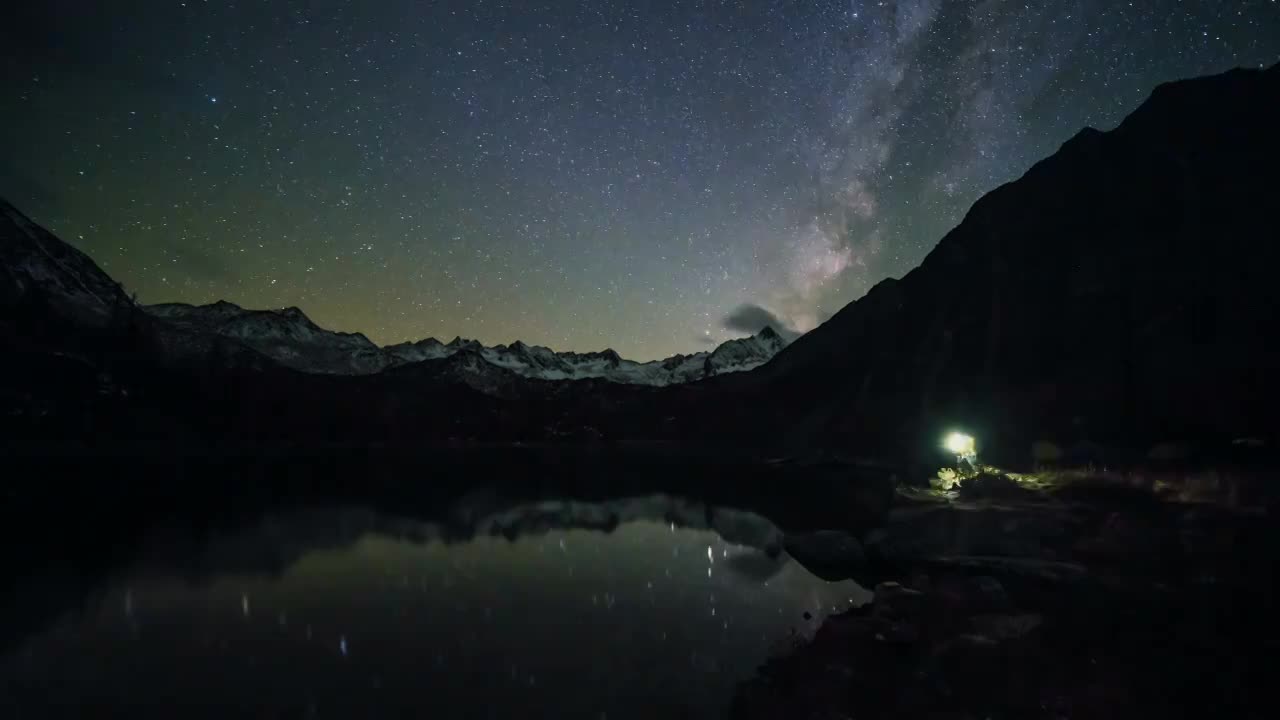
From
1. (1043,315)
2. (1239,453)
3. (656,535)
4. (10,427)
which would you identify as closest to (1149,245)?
(1043,315)

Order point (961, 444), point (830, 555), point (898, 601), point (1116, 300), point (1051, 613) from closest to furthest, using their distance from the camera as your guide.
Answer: point (1051, 613) → point (898, 601) → point (830, 555) → point (961, 444) → point (1116, 300)

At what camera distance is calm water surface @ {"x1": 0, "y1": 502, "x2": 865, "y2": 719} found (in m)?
14.6

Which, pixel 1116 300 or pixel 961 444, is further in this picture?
pixel 1116 300

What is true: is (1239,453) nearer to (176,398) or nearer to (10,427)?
(10,427)

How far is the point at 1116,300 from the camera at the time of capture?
80.7 m

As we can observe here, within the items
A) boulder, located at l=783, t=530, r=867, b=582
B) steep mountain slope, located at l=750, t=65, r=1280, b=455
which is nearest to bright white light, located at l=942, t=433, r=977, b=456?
boulder, located at l=783, t=530, r=867, b=582

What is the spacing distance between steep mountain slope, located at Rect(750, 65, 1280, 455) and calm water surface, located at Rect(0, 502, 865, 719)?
57.7 m

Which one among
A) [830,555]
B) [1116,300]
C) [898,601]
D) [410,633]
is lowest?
[410,633]

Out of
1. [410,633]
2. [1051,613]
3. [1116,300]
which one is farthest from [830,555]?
[1116,300]

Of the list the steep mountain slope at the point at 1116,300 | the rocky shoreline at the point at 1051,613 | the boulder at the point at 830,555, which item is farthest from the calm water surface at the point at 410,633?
the steep mountain slope at the point at 1116,300

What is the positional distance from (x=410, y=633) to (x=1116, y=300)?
102041 millimetres

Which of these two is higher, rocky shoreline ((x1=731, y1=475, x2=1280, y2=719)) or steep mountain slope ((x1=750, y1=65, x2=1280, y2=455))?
steep mountain slope ((x1=750, y1=65, x2=1280, y2=455))

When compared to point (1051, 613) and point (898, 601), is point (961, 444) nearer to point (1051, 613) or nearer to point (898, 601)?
point (1051, 613)

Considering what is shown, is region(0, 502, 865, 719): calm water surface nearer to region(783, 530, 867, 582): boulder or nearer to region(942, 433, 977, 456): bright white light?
region(783, 530, 867, 582): boulder
